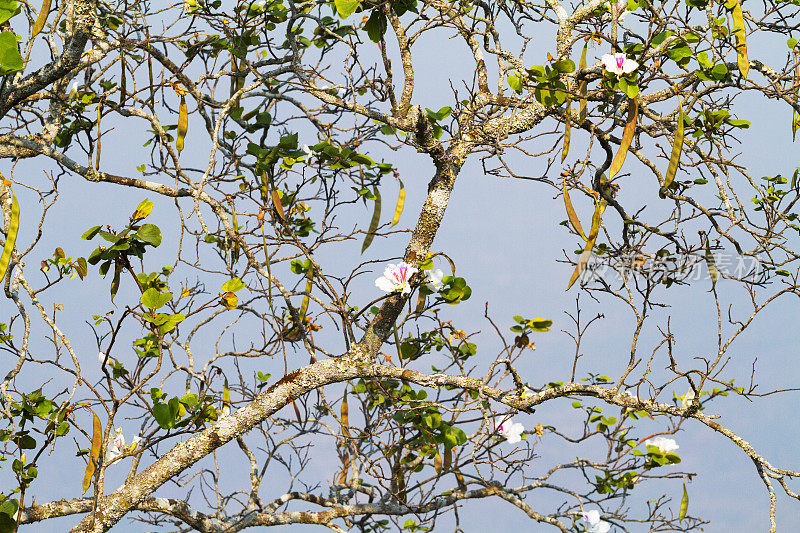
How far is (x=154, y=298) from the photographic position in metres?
2.11

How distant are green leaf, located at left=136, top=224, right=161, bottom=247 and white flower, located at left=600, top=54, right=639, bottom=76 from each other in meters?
1.71

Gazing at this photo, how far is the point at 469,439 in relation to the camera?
323cm

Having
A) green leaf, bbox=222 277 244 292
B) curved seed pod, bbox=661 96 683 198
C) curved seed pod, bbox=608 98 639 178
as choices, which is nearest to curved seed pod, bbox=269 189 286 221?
green leaf, bbox=222 277 244 292

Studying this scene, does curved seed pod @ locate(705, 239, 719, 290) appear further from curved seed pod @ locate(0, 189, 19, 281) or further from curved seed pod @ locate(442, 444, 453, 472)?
curved seed pod @ locate(0, 189, 19, 281)

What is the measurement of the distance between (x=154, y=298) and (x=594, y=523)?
2.37 metres

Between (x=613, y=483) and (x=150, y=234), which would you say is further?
(x=613, y=483)

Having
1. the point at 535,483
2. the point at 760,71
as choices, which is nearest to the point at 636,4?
the point at 760,71

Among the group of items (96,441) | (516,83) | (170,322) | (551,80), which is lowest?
(96,441)

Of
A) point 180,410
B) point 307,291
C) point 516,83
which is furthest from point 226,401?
point 516,83

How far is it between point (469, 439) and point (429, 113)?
1.52 m

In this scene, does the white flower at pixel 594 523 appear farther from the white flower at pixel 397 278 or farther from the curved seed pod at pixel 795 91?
the curved seed pod at pixel 795 91

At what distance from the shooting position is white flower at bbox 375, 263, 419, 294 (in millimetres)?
2766

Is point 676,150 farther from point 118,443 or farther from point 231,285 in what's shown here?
point 118,443

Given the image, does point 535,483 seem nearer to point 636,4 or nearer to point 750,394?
point 750,394
